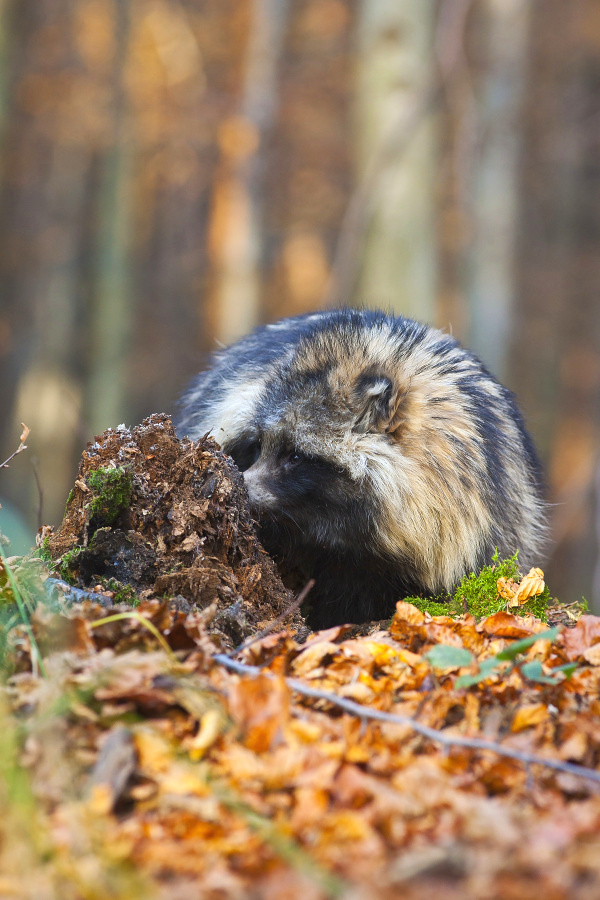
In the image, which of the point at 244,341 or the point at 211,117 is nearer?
→ the point at 244,341

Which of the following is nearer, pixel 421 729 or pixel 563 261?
pixel 421 729

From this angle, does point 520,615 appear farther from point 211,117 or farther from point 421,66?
point 211,117

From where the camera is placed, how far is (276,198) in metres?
23.6

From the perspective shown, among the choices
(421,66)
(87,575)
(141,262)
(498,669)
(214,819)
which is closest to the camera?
(214,819)

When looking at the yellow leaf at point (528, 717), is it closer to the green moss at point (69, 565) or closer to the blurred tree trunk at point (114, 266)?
the green moss at point (69, 565)

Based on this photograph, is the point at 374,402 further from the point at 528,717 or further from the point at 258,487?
the point at 528,717

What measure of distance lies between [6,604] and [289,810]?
157 cm

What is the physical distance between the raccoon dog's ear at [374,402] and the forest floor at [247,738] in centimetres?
117

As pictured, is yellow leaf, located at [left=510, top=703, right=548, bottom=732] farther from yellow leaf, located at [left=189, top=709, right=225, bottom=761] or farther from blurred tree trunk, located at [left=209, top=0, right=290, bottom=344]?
blurred tree trunk, located at [left=209, top=0, right=290, bottom=344]

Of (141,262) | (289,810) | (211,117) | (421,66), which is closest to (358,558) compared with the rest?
(289,810)

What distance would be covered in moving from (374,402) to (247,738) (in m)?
2.46

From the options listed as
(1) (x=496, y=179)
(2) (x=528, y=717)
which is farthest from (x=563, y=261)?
(2) (x=528, y=717)

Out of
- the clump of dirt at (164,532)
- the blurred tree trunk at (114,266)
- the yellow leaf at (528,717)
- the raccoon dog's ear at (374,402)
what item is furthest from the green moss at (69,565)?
the blurred tree trunk at (114,266)

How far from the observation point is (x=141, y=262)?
2305cm
